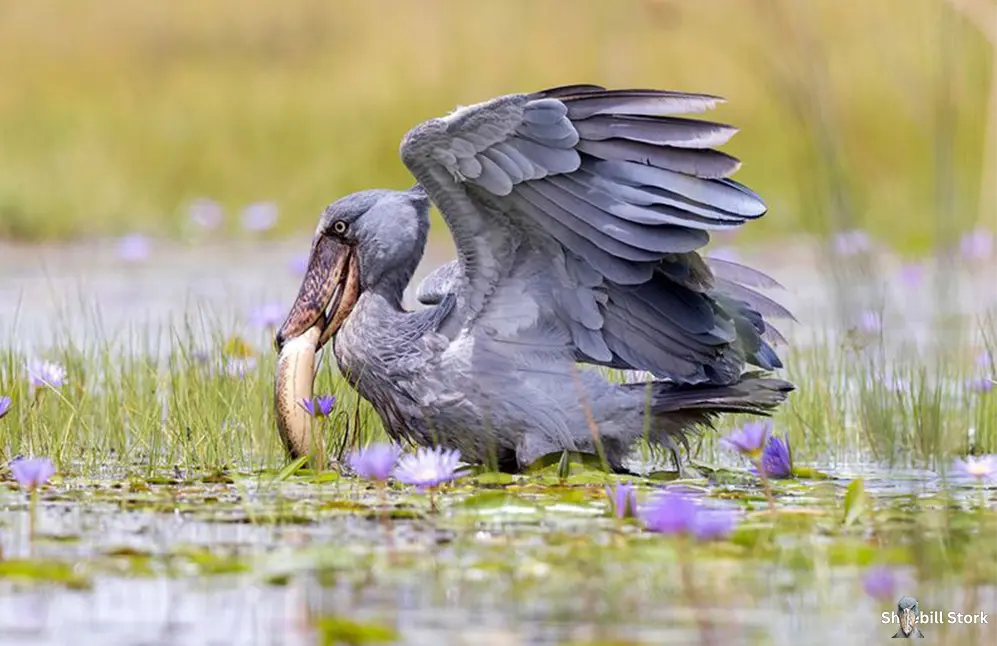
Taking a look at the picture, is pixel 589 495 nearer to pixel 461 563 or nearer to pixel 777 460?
pixel 777 460

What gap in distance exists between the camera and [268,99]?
54.5ft

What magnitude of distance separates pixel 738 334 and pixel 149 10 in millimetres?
14766

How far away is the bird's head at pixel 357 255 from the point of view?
19.5ft

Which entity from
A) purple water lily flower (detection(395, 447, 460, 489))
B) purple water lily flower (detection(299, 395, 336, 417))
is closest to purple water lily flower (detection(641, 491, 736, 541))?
purple water lily flower (detection(395, 447, 460, 489))

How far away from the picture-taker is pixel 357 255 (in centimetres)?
601

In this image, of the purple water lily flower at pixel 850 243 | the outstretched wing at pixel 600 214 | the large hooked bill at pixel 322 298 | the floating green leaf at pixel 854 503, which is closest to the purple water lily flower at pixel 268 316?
the large hooked bill at pixel 322 298

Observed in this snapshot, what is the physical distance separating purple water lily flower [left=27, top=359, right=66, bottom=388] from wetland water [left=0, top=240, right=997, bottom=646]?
1.99 ft

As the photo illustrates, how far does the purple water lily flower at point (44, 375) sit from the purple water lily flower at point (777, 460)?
218 centimetres

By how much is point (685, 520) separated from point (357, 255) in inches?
112

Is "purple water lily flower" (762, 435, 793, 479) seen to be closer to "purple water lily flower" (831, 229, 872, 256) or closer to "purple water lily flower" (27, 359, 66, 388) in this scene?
"purple water lily flower" (831, 229, 872, 256)

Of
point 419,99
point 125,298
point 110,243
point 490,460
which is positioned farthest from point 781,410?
point 419,99

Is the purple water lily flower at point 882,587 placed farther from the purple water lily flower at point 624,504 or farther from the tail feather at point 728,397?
the tail feather at point 728,397

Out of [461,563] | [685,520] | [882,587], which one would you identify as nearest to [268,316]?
[461,563]

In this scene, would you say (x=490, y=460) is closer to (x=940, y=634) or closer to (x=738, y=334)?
(x=738, y=334)
